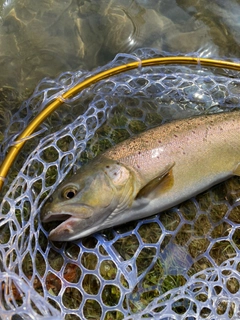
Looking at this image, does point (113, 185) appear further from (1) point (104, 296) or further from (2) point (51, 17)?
(2) point (51, 17)

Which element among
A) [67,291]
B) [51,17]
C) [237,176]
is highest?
[51,17]

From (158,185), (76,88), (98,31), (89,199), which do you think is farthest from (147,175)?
(98,31)

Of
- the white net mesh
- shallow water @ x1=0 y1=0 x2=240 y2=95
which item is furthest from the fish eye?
shallow water @ x1=0 y1=0 x2=240 y2=95

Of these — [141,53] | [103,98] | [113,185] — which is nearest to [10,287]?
[113,185]

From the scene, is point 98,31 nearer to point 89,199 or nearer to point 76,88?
point 76,88

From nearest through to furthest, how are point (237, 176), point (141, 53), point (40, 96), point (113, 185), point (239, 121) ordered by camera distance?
point (113, 185) < point (239, 121) < point (237, 176) < point (40, 96) < point (141, 53)

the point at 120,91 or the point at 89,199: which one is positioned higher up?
the point at 120,91

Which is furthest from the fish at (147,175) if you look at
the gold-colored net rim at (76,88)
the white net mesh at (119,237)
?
the gold-colored net rim at (76,88)
